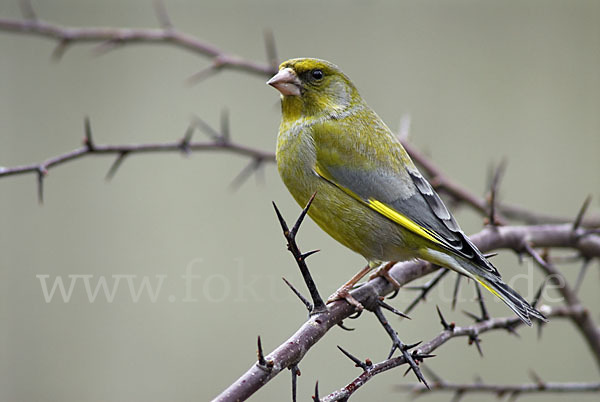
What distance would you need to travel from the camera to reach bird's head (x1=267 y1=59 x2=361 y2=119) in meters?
2.65

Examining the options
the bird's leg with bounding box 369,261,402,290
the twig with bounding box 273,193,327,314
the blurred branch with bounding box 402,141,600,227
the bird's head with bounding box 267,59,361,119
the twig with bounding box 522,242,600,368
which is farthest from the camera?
the blurred branch with bounding box 402,141,600,227

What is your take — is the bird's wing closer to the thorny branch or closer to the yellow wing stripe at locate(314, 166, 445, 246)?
the yellow wing stripe at locate(314, 166, 445, 246)

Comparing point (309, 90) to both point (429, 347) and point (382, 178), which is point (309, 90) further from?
point (429, 347)

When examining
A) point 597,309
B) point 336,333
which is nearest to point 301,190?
point 336,333

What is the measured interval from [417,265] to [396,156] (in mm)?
451

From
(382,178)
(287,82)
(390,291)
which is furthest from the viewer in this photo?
(287,82)

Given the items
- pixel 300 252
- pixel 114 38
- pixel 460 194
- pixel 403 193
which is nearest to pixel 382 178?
pixel 403 193

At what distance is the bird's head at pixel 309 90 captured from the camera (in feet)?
8.71

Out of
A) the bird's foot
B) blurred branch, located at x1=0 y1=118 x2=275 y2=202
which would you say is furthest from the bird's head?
the bird's foot

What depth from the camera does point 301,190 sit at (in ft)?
7.97

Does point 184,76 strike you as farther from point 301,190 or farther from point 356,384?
point 356,384

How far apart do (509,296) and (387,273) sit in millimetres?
432

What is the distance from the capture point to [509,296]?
2008 millimetres

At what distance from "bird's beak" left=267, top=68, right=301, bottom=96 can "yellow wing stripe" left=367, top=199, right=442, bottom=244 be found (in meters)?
0.60
